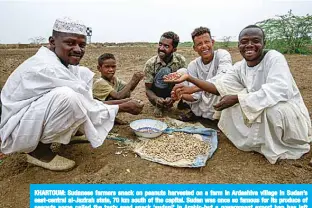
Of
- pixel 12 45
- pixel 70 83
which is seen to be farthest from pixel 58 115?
pixel 12 45

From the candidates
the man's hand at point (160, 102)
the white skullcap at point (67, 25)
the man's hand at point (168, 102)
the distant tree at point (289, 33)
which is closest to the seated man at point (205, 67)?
the man's hand at point (168, 102)

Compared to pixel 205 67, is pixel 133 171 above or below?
below

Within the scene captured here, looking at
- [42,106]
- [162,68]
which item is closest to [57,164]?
[42,106]

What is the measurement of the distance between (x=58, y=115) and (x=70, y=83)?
0.30m

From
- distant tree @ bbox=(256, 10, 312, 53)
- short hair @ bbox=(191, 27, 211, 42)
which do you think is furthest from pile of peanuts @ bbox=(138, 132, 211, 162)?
distant tree @ bbox=(256, 10, 312, 53)

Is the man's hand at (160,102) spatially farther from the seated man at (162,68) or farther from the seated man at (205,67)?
the seated man at (205,67)

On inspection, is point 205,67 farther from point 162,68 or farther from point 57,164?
point 57,164

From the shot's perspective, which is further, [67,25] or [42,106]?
[67,25]

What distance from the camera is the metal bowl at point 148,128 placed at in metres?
3.10

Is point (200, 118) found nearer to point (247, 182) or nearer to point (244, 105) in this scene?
point (244, 105)

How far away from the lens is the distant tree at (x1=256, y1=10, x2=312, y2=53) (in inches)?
379

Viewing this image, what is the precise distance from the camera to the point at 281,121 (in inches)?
98.0

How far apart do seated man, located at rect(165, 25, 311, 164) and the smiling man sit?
1.61 ft

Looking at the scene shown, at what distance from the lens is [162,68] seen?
395cm
